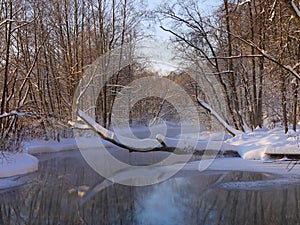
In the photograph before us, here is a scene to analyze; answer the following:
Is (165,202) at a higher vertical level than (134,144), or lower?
lower

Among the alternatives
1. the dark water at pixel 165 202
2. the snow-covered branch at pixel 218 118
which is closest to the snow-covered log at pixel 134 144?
the dark water at pixel 165 202

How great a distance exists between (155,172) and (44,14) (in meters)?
9.73

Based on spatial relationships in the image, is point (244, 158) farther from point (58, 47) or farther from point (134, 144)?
point (58, 47)

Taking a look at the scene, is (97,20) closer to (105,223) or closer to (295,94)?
(295,94)

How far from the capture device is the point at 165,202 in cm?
611

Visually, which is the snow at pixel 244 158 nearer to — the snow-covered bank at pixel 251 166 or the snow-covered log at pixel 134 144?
the snow-covered bank at pixel 251 166

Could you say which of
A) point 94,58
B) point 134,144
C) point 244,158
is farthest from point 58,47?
point 244,158

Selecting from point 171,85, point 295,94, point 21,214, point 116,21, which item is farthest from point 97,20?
point 21,214

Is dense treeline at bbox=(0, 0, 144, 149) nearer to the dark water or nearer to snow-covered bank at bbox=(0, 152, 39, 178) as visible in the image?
snow-covered bank at bbox=(0, 152, 39, 178)

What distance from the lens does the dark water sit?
5238 millimetres

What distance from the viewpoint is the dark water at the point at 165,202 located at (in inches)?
206

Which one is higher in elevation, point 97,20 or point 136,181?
point 97,20

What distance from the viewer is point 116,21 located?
58.7ft

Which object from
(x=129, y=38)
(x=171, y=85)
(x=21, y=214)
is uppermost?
(x=129, y=38)
